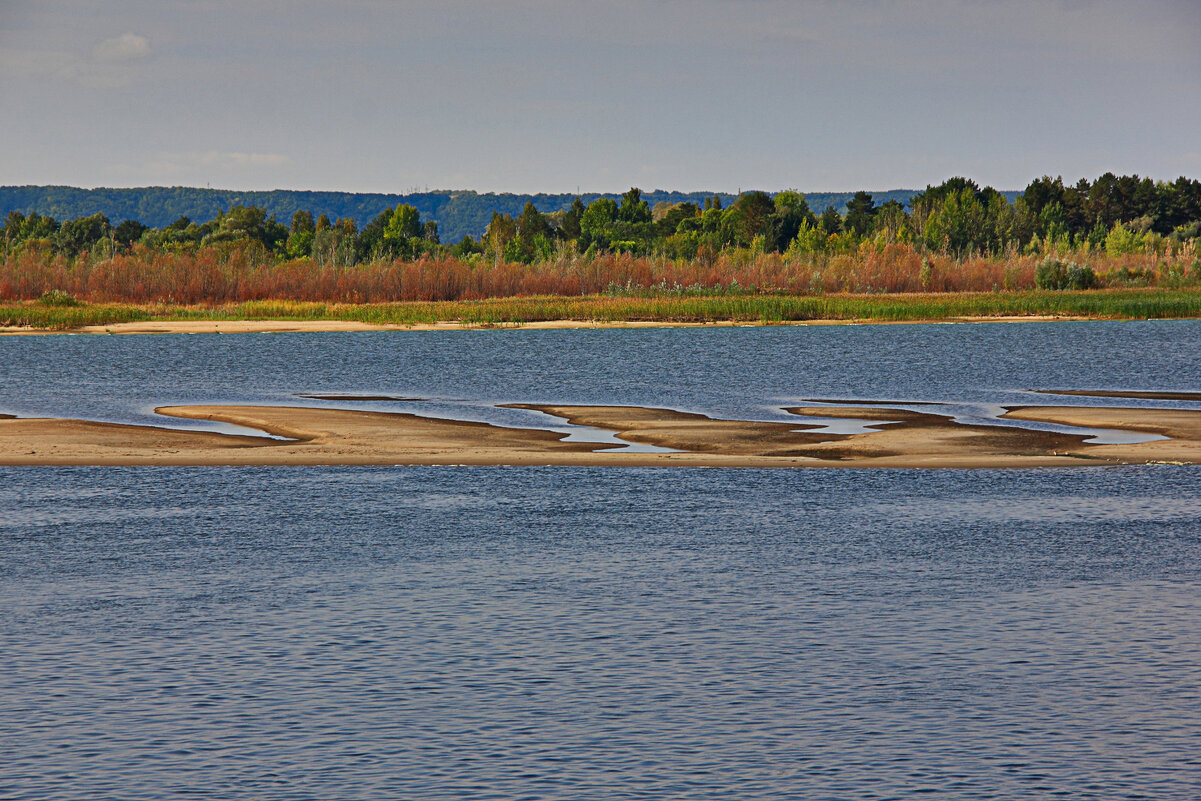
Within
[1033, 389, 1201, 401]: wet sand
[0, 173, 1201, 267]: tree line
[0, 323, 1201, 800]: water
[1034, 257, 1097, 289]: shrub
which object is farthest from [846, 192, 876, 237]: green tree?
[0, 323, 1201, 800]: water

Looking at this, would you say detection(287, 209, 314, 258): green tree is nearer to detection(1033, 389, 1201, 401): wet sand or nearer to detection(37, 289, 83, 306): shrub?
detection(37, 289, 83, 306): shrub

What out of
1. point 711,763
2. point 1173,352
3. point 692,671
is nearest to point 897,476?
point 692,671

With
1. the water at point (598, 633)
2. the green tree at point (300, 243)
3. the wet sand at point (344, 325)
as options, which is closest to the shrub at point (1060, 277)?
the wet sand at point (344, 325)

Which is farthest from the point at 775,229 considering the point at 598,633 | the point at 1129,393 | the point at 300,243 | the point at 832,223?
the point at 598,633

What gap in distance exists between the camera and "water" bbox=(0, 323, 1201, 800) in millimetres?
8594

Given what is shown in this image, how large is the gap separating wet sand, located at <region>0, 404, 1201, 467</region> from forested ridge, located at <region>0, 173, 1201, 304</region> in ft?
193

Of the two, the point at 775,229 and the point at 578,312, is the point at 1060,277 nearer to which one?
the point at 578,312

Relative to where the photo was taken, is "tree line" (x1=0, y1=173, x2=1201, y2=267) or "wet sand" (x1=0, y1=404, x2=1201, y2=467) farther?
"tree line" (x1=0, y1=173, x2=1201, y2=267)

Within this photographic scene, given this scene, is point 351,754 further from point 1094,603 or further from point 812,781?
point 1094,603

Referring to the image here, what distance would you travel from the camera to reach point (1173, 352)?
54.3 m

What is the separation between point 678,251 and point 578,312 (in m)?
52.7

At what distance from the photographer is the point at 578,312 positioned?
8331cm

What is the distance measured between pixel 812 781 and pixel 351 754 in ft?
9.15

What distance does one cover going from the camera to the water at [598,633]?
338 inches
